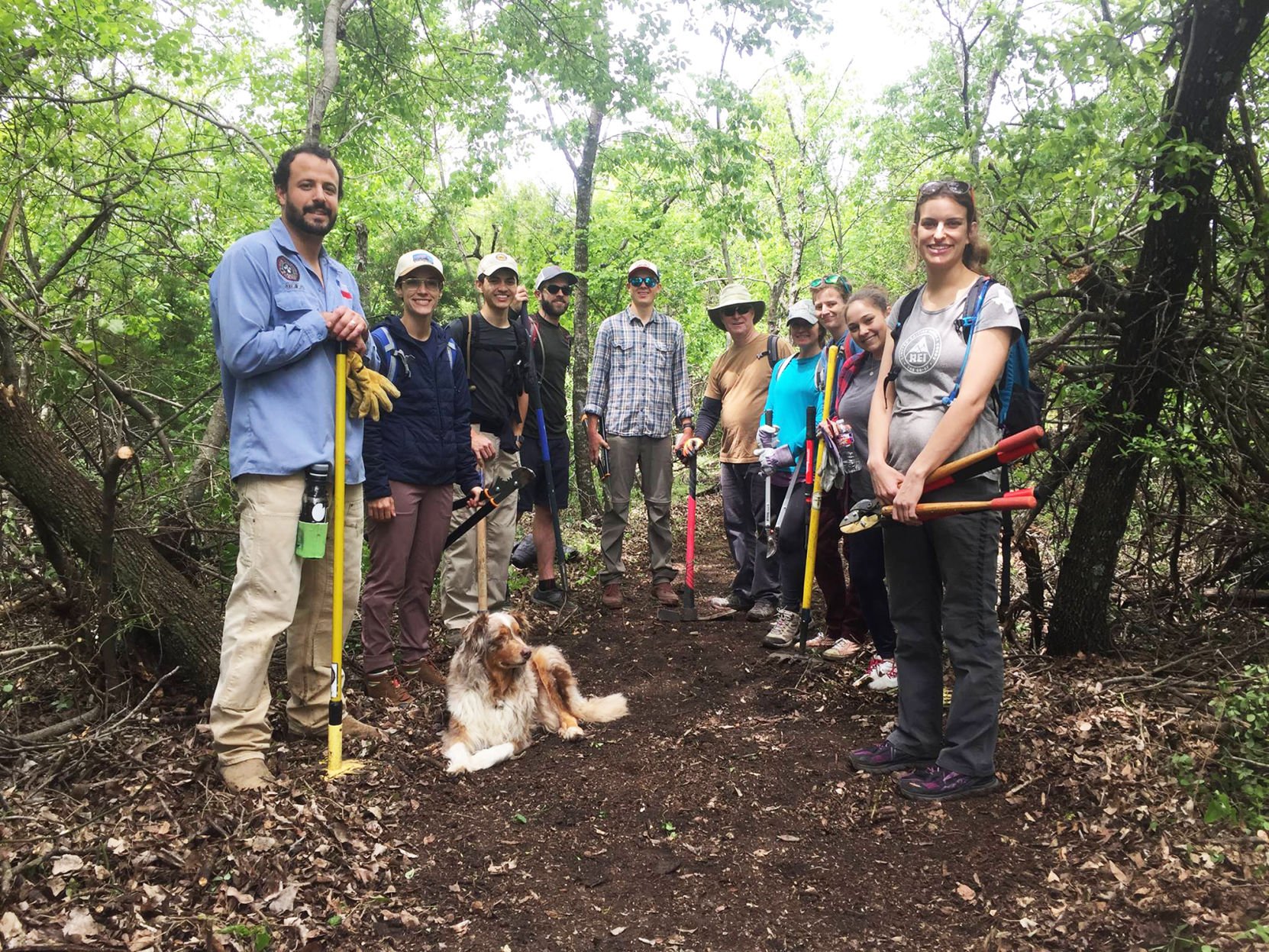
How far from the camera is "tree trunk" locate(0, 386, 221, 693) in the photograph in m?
3.69

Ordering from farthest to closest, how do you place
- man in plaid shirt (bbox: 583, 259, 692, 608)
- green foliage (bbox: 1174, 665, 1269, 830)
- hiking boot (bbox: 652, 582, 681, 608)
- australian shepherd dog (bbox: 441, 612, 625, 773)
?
hiking boot (bbox: 652, 582, 681, 608) → man in plaid shirt (bbox: 583, 259, 692, 608) → australian shepherd dog (bbox: 441, 612, 625, 773) → green foliage (bbox: 1174, 665, 1269, 830)

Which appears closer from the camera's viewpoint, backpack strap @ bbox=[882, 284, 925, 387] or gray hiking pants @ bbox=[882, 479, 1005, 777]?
gray hiking pants @ bbox=[882, 479, 1005, 777]

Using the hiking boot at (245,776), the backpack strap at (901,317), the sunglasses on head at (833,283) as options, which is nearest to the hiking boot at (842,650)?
the backpack strap at (901,317)

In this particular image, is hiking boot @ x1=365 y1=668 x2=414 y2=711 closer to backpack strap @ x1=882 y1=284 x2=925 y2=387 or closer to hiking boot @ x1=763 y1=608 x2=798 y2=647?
hiking boot @ x1=763 y1=608 x2=798 y2=647

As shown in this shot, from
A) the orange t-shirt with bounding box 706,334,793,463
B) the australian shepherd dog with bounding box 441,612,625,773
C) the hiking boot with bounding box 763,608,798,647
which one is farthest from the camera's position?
the orange t-shirt with bounding box 706,334,793,463

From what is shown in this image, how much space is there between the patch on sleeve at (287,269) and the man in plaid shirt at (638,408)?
10.8 ft

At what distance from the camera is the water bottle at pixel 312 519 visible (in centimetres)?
369

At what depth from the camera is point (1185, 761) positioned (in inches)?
129

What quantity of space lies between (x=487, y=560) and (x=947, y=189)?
→ 409 centimetres

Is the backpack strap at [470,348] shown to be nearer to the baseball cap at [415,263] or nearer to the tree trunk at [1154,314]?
the baseball cap at [415,263]

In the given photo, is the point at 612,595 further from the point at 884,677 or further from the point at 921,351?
the point at 921,351

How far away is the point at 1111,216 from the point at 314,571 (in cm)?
475

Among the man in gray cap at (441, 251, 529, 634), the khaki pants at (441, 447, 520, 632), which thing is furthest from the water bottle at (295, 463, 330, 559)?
the man in gray cap at (441, 251, 529, 634)

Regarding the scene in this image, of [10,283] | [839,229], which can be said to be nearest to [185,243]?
[10,283]
